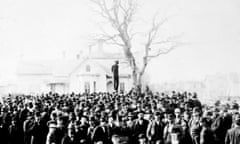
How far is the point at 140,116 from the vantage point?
1184cm

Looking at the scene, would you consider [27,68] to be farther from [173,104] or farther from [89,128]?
[89,128]

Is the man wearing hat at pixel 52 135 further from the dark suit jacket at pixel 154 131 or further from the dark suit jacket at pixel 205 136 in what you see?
the dark suit jacket at pixel 205 136

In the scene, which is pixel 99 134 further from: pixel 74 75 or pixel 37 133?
pixel 74 75

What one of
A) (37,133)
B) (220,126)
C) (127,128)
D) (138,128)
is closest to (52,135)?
(127,128)

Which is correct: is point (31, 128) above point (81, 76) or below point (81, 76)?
below

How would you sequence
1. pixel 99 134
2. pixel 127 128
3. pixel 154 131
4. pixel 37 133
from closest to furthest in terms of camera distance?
1. pixel 99 134
2. pixel 154 131
3. pixel 127 128
4. pixel 37 133

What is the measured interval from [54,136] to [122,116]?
8.98 ft

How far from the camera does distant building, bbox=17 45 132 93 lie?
5459cm

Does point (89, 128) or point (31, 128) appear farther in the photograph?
point (31, 128)

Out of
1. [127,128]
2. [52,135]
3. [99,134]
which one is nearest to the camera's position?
[52,135]

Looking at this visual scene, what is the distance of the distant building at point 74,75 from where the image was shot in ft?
179

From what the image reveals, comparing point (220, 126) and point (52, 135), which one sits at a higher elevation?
point (220, 126)

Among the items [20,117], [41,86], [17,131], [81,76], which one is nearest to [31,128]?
[17,131]

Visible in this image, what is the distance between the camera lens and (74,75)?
5525 centimetres
